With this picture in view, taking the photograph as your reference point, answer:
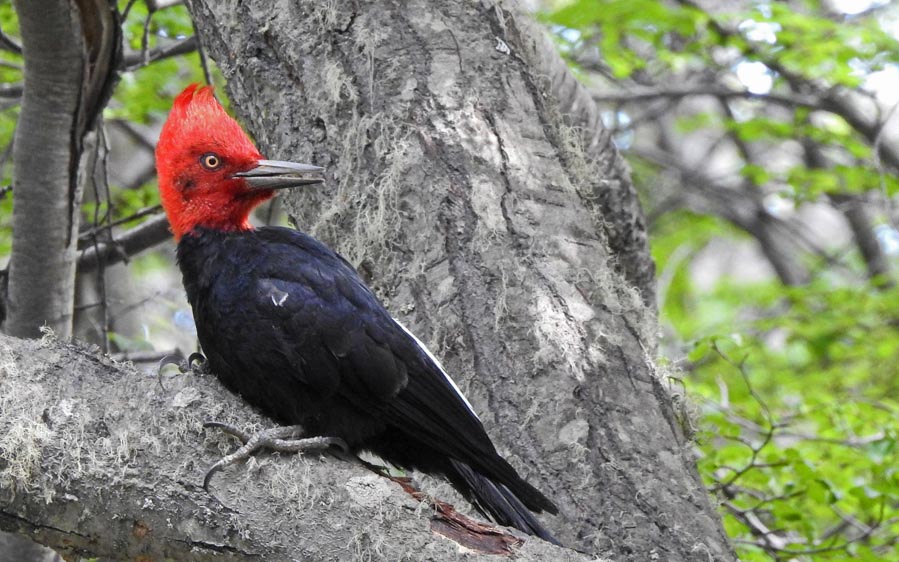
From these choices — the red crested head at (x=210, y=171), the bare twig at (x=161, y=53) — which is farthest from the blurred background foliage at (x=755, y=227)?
the red crested head at (x=210, y=171)

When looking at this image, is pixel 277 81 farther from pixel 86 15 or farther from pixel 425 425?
pixel 425 425

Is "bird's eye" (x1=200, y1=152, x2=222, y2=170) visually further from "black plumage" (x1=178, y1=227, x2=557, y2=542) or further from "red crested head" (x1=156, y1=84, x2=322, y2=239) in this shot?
"black plumage" (x1=178, y1=227, x2=557, y2=542)

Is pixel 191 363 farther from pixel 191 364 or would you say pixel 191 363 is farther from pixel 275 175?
pixel 275 175

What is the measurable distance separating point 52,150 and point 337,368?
131 centimetres

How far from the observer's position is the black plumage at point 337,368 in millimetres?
2359

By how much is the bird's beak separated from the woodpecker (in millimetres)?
28

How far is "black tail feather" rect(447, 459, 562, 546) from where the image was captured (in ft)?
8.01

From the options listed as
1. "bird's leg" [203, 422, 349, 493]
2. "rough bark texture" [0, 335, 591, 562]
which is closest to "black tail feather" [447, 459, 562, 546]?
"bird's leg" [203, 422, 349, 493]

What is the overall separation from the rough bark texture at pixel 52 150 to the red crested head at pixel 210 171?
50 cm

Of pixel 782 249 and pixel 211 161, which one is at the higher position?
pixel 211 161

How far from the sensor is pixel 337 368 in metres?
2.38

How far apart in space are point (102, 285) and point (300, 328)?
1422 millimetres

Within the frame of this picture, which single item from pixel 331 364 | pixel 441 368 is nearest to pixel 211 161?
pixel 331 364

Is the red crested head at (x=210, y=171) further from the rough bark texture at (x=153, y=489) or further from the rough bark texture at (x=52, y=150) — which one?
the rough bark texture at (x=153, y=489)
